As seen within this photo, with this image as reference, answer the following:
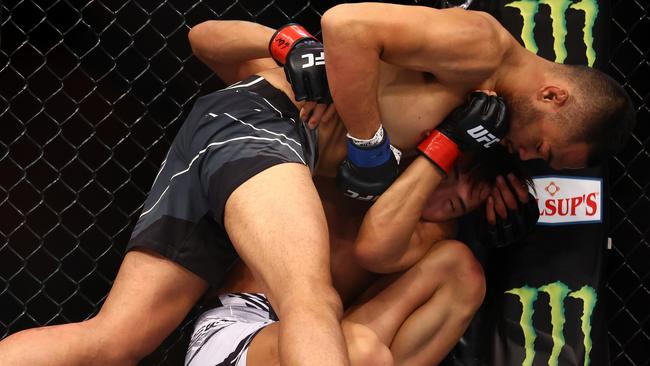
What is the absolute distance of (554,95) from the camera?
6.22ft

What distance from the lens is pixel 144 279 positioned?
73.9 inches

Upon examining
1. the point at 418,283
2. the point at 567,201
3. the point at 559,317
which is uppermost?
the point at 418,283

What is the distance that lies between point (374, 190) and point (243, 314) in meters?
0.39

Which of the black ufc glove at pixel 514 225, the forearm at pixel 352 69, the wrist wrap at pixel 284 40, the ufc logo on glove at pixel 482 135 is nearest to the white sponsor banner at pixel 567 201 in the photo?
the black ufc glove at pixel 514 225

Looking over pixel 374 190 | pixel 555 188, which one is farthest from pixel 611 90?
pixel 374 190

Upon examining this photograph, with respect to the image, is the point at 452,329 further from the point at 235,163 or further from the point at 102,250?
the point at 102,250

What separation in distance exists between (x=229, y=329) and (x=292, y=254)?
396 millimetres

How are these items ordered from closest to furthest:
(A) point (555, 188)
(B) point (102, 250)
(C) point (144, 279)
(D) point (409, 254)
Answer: (C) point (144, 279), (D) point (409, 254), (A) point (555, 188), (B) point (102, 250)

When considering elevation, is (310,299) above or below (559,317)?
above

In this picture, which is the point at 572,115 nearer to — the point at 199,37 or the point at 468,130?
the point at 468,130

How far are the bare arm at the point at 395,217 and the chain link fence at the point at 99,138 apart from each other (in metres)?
0.86

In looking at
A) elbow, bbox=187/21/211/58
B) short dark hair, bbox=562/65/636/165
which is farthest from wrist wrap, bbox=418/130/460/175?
elbow, bbox=187/21/211/58

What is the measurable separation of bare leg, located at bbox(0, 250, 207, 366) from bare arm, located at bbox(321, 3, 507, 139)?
484 millimetres

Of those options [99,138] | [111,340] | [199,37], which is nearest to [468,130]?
[199,37]
